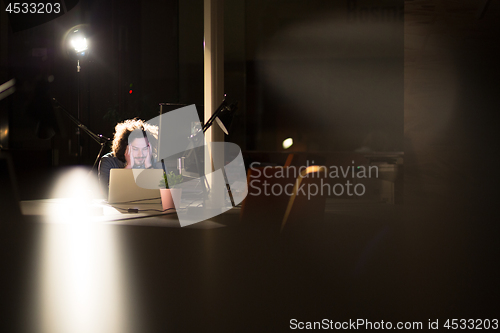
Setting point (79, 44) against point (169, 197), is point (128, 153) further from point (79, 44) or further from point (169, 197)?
point (79, 44)

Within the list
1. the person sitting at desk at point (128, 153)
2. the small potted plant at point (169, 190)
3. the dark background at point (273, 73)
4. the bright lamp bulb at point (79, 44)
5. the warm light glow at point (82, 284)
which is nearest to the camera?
the warm light glow at point (82, 284)

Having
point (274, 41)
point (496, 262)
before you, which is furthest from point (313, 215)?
Result: point (274, 41)

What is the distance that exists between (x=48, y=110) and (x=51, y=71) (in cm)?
295

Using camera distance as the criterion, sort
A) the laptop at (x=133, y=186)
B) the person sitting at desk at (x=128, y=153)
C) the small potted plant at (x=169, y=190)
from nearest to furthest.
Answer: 1. the small potted plant at (x=169, y=190)
2. the laptop at (x=133, y=186)
3. the person sitting at desk at (x=128, y=153)

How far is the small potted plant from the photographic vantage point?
2961 millimetres

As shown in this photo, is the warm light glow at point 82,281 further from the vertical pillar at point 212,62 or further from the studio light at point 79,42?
the studio light at point 79,42

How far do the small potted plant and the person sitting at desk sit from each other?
28.0 inches

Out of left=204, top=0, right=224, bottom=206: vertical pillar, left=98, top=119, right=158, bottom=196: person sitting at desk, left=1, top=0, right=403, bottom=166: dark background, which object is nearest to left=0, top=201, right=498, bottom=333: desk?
left=98, top=119, right=158, bottom=196: person sitting at desk

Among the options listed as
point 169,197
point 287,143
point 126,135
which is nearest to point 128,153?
point 126,135

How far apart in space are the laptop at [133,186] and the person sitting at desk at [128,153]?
0.37 meters

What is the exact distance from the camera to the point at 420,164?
10.6 feet

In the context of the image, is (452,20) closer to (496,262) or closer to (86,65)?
(496,262)

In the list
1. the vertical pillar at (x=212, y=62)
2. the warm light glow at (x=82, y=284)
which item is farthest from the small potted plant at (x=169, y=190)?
the vertical pillar at (x=212, y=62)

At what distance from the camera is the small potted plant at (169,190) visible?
296 centimetres
